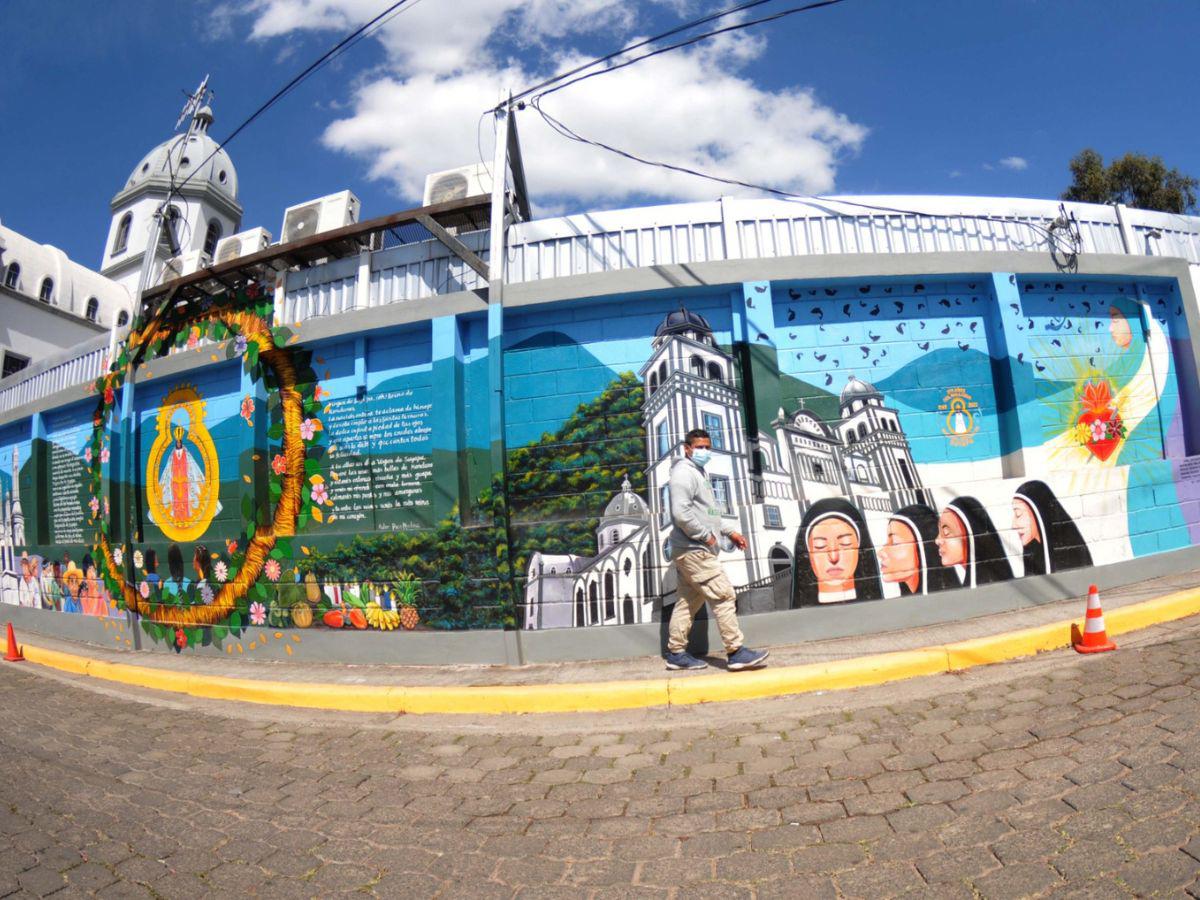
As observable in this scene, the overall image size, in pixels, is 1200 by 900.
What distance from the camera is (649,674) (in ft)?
14.3

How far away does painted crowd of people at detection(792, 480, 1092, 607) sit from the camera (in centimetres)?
510

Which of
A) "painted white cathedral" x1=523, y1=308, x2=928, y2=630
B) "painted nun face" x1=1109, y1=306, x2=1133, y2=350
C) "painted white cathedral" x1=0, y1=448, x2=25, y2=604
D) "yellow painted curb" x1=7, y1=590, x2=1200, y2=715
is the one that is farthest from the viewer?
"painted white cathedral" x1=0, y1=448, x2=25, y2=604

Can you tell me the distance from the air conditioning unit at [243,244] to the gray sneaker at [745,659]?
271 inches

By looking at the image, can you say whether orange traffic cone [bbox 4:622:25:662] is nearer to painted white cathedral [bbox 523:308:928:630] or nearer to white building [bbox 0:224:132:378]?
painted white cathedral [bbox 523:308:928:630]

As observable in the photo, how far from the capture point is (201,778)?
3195 millimetres

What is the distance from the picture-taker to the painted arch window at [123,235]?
31922 mm

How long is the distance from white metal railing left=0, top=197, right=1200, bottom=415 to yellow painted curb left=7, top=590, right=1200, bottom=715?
A: 349 centimetres

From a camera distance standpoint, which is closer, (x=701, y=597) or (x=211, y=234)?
(x=701, y=597)

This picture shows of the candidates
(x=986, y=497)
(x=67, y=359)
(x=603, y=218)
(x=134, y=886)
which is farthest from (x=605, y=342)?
(x=67, y=359)

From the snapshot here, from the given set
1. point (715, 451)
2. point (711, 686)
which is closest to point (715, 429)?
point (715, 451)

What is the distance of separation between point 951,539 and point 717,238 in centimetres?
340

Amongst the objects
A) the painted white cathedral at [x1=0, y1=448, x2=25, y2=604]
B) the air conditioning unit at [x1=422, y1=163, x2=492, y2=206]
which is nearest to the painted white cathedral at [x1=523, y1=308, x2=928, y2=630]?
the air conditioning unit at [x1=422, y1=163, x2=492, y2=206]

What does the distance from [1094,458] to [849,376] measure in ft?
8.46

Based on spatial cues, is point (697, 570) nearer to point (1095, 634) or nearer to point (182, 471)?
point (1095, 634)
